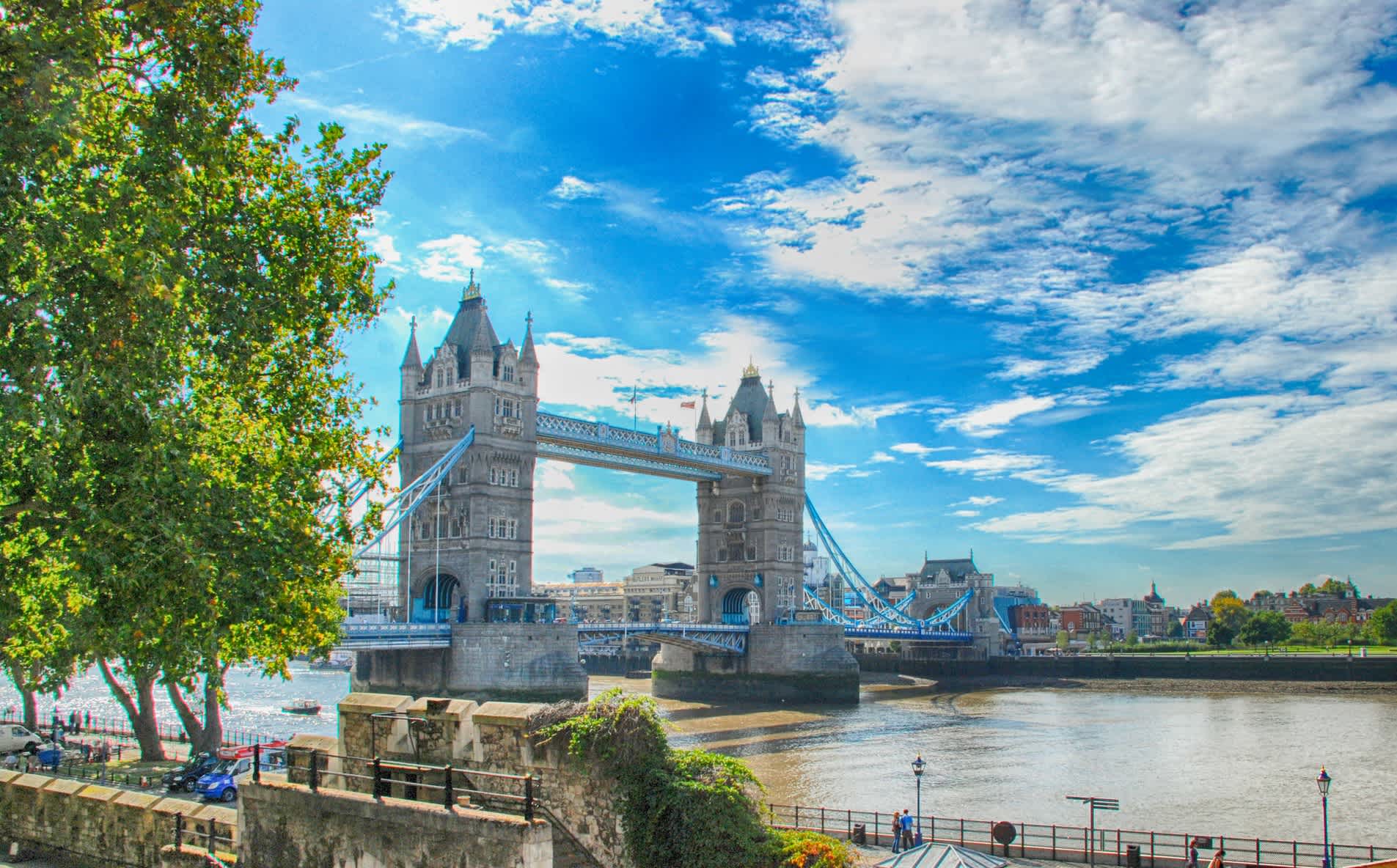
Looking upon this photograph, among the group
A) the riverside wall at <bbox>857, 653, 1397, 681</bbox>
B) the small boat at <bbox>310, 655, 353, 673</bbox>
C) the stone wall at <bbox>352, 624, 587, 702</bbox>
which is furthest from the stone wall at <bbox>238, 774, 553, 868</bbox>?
the small boat at <bbox>310, 655, 353, 673</bbox>

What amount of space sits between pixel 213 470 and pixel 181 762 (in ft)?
69.6

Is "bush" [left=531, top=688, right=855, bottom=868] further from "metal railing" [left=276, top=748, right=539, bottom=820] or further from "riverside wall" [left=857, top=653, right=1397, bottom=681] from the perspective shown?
"riverside wall" [left=857, top=653, right=1397, bottom=681]

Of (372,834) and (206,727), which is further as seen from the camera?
(206,727)

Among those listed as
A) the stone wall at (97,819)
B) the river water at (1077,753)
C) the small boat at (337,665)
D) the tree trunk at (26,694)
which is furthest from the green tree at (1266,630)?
the stone wall at (97,819)

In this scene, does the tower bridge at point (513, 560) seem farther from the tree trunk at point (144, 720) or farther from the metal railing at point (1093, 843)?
the metal railing at point (1093, 843)

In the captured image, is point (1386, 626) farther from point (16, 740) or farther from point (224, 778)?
point (16, 740)

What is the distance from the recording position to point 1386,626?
427ft

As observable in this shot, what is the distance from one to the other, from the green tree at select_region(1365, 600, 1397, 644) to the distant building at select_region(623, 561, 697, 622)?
3252 inches

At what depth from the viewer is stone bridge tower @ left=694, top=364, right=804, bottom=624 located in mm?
97562

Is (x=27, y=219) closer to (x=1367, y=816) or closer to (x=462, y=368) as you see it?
(x=1367, y=816)

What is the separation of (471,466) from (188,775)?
42.2m

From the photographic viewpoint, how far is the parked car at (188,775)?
27.9 metres

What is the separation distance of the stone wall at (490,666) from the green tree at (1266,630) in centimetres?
10001

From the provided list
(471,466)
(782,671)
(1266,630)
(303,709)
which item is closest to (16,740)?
(471,466)
